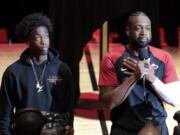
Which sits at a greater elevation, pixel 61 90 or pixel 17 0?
pixel 17 0

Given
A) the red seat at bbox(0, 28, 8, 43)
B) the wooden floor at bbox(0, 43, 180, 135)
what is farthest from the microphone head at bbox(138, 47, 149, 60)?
the red seat at bbox(0, 28, 8, 43)

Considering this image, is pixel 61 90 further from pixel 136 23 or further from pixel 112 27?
pixel 112 27

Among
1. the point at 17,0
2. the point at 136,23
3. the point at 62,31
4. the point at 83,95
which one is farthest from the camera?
the point at 17,0

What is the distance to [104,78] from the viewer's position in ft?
8.08

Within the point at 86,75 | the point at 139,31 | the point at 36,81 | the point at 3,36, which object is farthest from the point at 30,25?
the point at 3,36

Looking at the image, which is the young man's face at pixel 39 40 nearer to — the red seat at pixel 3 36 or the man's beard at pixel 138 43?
the man's beard at pixel 138 43

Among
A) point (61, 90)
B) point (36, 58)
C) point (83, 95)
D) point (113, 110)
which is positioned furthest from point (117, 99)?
point (83, 95)

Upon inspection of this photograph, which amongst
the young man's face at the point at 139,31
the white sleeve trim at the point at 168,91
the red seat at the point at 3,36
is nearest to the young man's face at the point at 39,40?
the young man's face at the point at 139,31

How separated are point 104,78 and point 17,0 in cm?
340

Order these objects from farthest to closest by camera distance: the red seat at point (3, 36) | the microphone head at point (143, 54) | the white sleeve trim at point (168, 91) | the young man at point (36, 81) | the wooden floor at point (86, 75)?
1. the red seat at point (3, 36)
2. the wooden floor at point (86, 75)
3. the young man at point (36, 81)
4. the white sleeve trim at point (168, 91)
5. the microphone head at point (143, 54)

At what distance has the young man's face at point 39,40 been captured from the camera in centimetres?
246

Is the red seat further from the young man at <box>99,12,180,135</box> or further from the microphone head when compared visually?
the microphone head

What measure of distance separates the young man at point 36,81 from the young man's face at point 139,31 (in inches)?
16.7

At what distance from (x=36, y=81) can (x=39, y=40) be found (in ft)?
0.73
